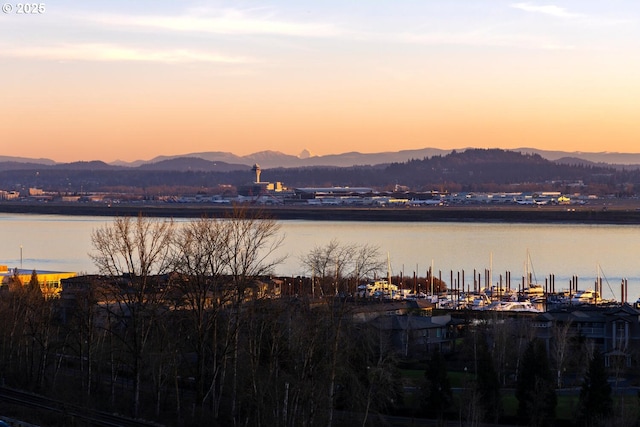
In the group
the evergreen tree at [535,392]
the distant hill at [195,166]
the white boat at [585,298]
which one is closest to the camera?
the evergreen tree at [535,392]

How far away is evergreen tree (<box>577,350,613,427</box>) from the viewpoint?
9742mm

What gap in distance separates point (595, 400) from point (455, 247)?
25497 millimetres

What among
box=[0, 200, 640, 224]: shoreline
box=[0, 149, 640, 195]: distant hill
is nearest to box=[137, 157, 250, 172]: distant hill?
box=[0, 149, 640, 195]: distant hill

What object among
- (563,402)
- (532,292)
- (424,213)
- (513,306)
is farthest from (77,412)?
(424,213)

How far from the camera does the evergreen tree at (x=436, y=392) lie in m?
10.4

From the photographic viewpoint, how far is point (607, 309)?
15.0 m

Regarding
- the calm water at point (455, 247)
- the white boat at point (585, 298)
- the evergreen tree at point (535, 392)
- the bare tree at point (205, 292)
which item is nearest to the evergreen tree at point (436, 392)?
the evergreen tree at point (535, 392)

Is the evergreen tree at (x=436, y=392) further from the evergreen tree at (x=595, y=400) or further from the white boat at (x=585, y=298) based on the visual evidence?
the white boat at (x=585, y=298)

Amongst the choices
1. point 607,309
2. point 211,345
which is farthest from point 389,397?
point 607,309

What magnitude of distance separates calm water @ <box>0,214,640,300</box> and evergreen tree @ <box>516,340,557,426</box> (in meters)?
13.3

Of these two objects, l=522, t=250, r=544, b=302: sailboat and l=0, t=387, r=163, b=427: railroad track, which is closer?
l=0, t=387, r=163, b=427: railroad track

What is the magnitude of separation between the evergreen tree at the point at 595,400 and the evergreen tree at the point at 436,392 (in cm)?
123

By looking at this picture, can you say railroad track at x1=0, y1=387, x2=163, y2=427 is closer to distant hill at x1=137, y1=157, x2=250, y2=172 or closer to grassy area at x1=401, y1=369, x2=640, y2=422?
grassy area at x1=401, y1=369, x2=640, y2=422

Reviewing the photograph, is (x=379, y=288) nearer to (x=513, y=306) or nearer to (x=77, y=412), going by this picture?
(x=513, y=306)
